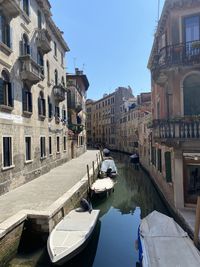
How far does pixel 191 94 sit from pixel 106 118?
172ft

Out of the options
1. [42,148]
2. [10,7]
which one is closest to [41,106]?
[42,148]

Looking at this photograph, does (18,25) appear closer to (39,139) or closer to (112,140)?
(39,139)

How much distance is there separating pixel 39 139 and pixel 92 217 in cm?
930

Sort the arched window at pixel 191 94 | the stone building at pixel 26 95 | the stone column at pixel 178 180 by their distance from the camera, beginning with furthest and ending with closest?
the stone building at pixel 26 95
the arched window at pixel 191 94
the stone column at pixel 178 180

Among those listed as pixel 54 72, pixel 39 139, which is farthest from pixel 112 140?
pixel 39 139

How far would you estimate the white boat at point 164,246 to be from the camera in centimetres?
583

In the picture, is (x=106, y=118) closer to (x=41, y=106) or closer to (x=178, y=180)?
(x=41, y=106)

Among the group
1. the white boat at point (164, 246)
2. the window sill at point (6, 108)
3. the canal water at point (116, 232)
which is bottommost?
the canal water at point (116, 232)

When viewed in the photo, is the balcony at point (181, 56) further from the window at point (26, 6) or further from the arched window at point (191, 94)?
the window at point (26, 6)

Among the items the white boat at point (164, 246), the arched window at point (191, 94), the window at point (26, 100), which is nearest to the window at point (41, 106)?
the window at point (26, 100)

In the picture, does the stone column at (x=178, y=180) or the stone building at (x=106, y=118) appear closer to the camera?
the stone column at (x=178, y=180)

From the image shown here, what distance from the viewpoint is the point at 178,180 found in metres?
10.4

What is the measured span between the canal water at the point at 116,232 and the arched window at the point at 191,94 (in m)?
5.38

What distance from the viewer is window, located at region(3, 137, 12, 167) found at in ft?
40.4
